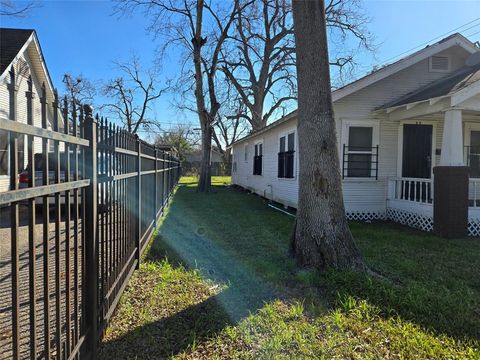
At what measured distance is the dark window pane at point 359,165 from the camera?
9609mm

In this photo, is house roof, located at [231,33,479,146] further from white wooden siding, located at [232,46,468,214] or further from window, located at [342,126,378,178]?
window, located at [342,126,378,178]

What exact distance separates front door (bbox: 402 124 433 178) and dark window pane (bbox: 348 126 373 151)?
3.07 ft

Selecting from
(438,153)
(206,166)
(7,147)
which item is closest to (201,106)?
(206,166)

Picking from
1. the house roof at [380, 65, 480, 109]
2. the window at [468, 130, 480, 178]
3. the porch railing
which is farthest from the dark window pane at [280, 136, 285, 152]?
the window at [468, 130, 480, 178]

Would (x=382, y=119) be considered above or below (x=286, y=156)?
above

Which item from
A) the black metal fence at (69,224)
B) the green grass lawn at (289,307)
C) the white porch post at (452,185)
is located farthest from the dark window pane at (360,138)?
the black metal fence at (69,224)

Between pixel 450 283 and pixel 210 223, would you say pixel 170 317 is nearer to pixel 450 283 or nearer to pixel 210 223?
pixel 450 283

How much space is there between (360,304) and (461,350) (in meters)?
0.92

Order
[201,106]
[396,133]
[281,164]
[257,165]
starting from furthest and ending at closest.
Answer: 1. [201,106]
2. [257,165]
3. [281,164]
4. [396,133]

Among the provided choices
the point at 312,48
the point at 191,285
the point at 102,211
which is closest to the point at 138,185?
the point at 191,285

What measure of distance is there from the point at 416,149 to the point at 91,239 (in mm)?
9236

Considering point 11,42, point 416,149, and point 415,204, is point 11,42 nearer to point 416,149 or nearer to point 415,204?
point 416,149

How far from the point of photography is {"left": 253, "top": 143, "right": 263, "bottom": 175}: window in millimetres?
16562

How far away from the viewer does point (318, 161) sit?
4.67m
